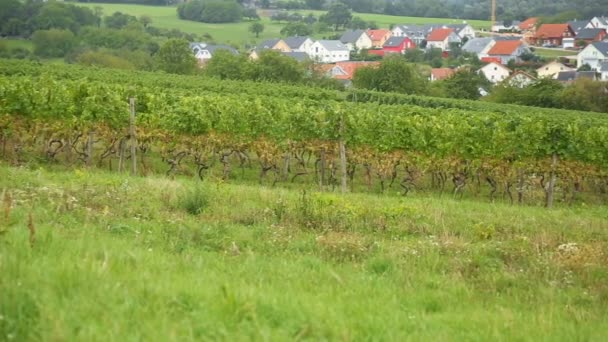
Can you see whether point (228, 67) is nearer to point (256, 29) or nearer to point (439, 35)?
point (256, 29)

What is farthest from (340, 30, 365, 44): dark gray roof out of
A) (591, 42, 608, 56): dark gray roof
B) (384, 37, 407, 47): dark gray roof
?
(591, 42, 608, 56): dark gray roof

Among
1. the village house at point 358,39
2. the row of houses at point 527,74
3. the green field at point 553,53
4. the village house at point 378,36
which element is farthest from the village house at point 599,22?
the row of houses at point 527,74

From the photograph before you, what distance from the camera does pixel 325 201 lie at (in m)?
10.7

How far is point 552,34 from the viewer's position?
434 feet

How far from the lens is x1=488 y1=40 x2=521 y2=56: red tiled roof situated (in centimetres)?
11144

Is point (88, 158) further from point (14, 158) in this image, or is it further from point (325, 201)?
point (325, 201)

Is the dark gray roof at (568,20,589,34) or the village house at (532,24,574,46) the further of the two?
the dark gray roof at (568,20,589,34)

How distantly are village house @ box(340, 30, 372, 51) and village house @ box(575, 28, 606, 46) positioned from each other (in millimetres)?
40843

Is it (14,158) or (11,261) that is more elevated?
(11,261)

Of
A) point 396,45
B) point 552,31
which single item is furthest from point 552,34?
point 396,45

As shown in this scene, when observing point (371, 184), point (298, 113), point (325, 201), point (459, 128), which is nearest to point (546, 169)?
point (459, 128)

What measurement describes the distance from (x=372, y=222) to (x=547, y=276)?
3.31 meters

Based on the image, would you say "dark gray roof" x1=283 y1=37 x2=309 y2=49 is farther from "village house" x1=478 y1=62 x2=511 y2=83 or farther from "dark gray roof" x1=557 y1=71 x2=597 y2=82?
"dark gray roof" x1=557 y1=71 x2=597 y2=82

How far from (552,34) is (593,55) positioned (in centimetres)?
2721
